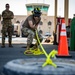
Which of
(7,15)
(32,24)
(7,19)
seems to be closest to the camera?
(32,24)

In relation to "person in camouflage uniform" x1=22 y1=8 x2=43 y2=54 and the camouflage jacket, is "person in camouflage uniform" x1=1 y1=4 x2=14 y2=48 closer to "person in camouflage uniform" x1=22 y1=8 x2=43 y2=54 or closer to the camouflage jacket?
the camouflage jacket

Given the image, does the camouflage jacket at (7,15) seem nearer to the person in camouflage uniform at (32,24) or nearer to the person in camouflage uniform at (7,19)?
the person in camouflage uniform at (7,19)

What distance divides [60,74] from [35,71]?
0.95 feet

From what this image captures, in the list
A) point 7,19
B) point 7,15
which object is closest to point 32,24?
point 7,15

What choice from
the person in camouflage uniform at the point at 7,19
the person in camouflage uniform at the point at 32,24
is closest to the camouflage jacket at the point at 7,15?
the person in camouflage uniform at the point at 7,19

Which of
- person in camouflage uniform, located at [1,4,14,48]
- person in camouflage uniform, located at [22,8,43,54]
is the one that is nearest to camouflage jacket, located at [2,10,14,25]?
person in camouflage uniform, located at [1,4,14,48]

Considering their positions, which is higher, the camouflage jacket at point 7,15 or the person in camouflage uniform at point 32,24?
the camouflage jacket at point 7,15

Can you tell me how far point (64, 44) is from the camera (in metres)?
8.64

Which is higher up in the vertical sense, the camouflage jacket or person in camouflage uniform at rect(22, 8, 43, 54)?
the camouflage jacket

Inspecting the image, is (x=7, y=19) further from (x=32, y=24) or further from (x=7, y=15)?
(x=32, y=24)

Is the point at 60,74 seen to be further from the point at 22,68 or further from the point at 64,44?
the point at 64,44

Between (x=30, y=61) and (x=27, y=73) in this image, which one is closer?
(x=27, y=73)

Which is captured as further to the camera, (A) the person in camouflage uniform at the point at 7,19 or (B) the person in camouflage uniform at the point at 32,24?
(A) the person in camouflage uniform at the point at 7,19

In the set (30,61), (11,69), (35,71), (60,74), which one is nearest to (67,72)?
(60,74)
